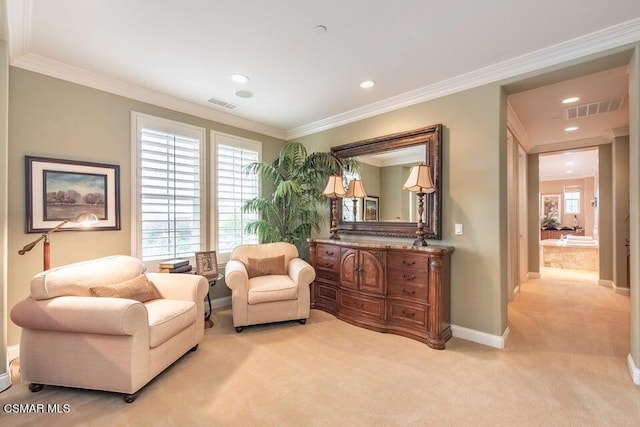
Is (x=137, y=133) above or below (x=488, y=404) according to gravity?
above

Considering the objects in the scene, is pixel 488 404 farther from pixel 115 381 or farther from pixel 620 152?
A: pixel 620 152

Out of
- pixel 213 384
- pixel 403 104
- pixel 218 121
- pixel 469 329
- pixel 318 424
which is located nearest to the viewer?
pixel 318 424

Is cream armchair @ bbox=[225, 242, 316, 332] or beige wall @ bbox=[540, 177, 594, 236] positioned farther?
beige wall @ bbox=[540, 177, 594, 236]

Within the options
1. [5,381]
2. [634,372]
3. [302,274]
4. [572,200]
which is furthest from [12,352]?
[572,200]

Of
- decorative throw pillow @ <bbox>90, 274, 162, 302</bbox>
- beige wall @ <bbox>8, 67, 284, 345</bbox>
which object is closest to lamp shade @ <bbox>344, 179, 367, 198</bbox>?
decorative throw pillow @ <bbox>90, 274, 162, 302</bbox>

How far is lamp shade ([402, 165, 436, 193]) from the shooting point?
9.95 feet

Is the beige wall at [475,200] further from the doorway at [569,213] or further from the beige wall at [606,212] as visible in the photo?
the doorway at [569,213]

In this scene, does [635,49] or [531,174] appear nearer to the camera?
[635,49]

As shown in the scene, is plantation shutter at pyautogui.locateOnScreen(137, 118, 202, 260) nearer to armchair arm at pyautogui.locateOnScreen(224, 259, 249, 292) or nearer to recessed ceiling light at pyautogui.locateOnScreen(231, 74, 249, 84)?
armchair arm at pyautogui.locateOnScreen(224, 259, 249, 292)

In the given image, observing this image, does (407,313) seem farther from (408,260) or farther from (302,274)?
(302,274)

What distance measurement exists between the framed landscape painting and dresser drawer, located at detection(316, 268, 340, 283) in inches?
96.0

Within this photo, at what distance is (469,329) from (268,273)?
237cm

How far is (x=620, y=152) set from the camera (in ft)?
15.6

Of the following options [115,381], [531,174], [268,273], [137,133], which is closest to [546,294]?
[531,174]
